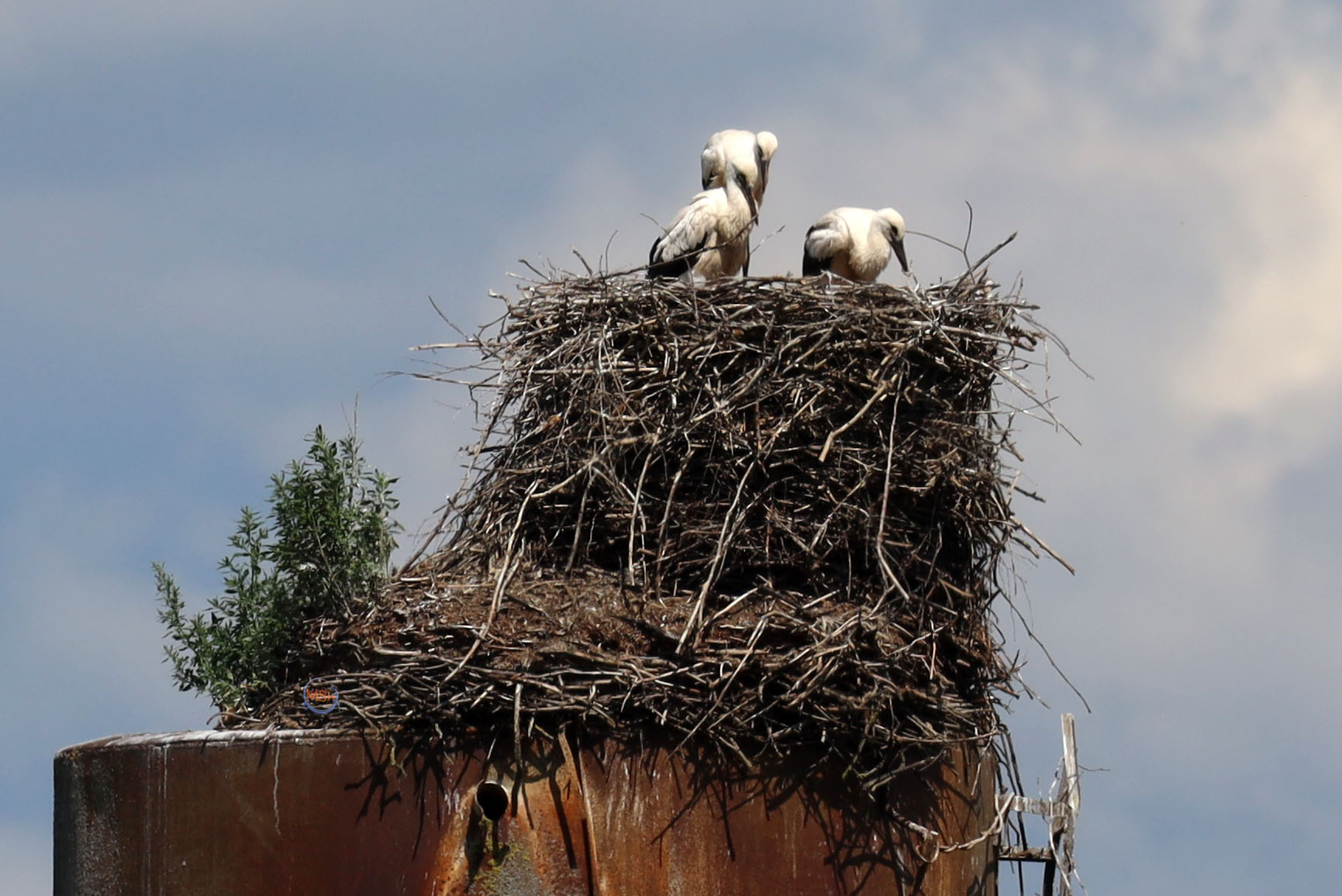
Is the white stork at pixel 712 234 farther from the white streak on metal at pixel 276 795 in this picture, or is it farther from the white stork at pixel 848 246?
the white streak on metal at pixel 276 795

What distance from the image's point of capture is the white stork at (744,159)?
38.3 feet

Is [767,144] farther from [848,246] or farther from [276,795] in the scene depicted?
[276,795]

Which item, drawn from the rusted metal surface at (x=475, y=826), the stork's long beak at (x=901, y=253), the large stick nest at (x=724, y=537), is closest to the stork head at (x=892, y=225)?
the stork's long beak at (x=901, y=253)

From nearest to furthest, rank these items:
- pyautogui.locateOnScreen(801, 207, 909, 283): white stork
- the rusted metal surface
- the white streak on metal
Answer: the rusted metal surface < the white streak on metal < pyautogui.locateOnScreen(801, 207, 909, 283): white stork

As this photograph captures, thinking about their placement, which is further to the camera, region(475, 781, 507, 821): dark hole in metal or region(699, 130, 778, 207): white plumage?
region(699, 130, 778, 207): white plumage

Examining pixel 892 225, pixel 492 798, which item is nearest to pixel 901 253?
pixel 892 225

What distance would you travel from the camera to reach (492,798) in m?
7.43

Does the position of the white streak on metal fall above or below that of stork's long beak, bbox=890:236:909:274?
below

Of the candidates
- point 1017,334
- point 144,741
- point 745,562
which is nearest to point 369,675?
point 144,741

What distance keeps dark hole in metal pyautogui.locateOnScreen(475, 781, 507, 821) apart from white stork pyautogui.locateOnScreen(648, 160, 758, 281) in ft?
15.1

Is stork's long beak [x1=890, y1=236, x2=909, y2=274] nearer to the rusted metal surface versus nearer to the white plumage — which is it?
the white plumage

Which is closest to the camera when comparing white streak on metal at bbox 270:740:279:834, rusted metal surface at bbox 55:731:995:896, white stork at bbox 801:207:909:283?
rusted metal surface at bbox 55:731:995:896

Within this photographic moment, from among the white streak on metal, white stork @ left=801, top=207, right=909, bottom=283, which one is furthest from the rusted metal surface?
white stork @ left=801, top=207, right=909, bottom=283

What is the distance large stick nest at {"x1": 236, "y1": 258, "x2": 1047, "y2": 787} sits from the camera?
7.55 metres
